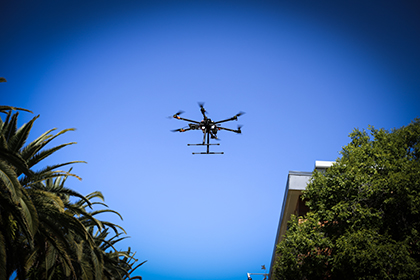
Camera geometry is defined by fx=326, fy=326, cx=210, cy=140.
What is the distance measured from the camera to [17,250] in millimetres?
13219

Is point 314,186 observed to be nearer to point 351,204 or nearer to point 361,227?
point 351,204

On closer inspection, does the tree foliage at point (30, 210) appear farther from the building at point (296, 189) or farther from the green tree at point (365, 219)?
the building at point (296, 189)

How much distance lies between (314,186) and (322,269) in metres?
4.16

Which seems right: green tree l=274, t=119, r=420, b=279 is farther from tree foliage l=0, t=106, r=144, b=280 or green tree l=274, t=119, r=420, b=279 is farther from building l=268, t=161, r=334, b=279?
tree foliage l=0, t=106, r=144, b=280

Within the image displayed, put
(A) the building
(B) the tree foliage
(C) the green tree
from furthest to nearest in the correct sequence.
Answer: (A) the building, (C) the green tree, (B) the tree foliage

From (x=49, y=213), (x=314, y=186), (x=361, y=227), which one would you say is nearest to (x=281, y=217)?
(x=314, y=186)

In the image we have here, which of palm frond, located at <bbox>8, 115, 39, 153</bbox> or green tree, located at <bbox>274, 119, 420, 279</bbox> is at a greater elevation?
palm frond, located at <bbox>8, 115, 39, 153</bbox>

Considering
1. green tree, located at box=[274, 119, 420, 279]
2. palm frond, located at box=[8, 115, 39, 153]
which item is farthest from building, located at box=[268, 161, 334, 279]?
palm frond, located at box=[8, 115, 39, 153]

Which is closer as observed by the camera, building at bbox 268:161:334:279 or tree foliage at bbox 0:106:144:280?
tree foliage at bbox 0:106:144:280

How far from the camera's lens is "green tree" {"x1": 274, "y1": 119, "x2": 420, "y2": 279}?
13.9 metres

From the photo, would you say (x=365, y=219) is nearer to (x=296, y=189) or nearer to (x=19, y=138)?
(x=296, y=189)

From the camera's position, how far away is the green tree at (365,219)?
13.9 m

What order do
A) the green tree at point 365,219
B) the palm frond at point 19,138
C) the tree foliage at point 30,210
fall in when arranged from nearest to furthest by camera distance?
1. the tree foliage at point 30,210
2. the palm frond at point 19,138
3. the green tree at point 365,219

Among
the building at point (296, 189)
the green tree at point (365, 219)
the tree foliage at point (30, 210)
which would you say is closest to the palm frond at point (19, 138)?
the tree foliage at point (30, 210)
